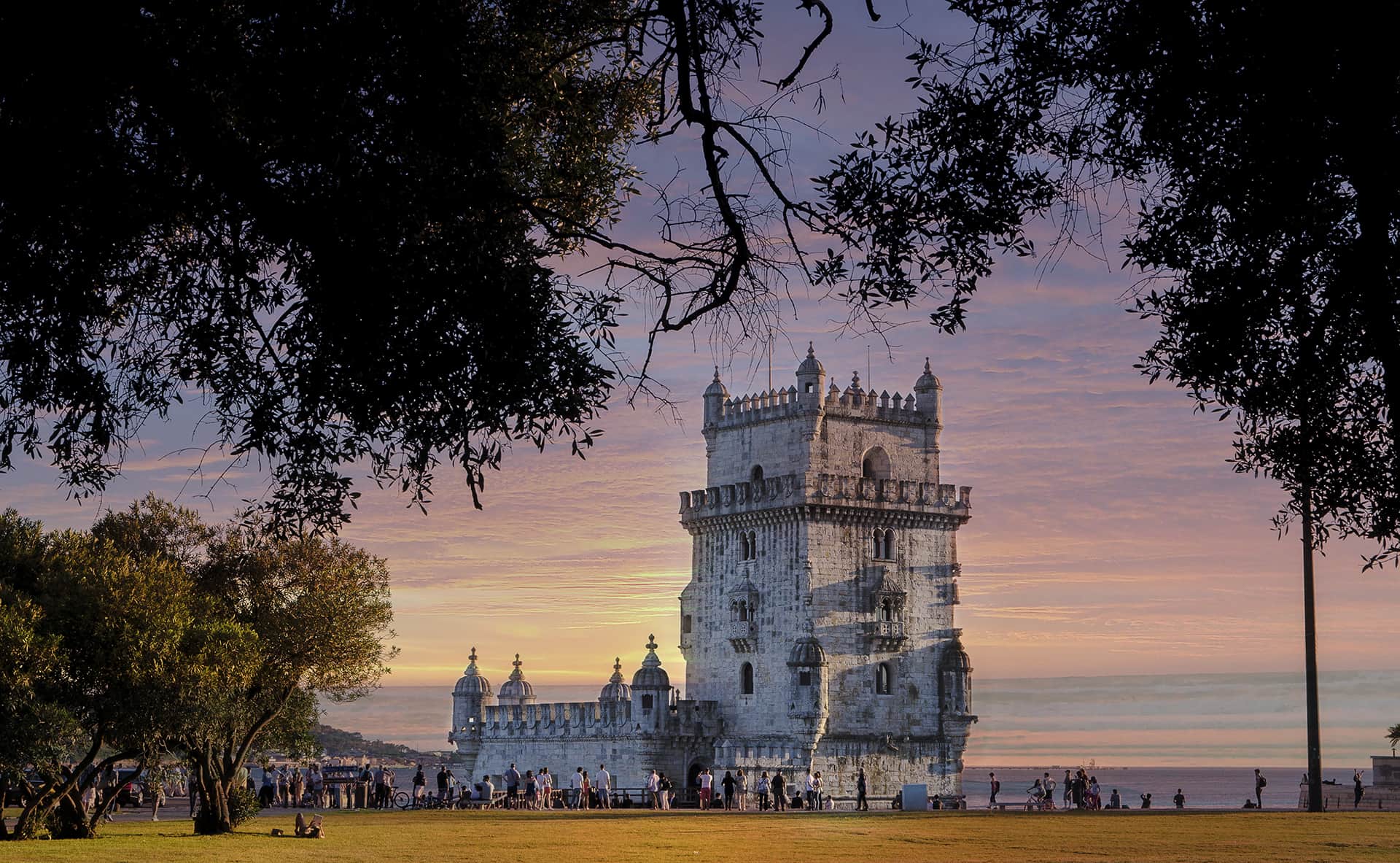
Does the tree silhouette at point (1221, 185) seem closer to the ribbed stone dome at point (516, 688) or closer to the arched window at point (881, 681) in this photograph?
the arched window at point (881, 681)

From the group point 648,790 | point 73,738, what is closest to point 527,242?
point 73,738

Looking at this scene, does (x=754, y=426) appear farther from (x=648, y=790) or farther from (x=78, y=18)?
(x=78, y=18)

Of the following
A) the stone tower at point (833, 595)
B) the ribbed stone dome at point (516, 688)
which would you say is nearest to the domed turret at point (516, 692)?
the ribbed stone dome at point (516, 688)

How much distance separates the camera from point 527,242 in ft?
44.7

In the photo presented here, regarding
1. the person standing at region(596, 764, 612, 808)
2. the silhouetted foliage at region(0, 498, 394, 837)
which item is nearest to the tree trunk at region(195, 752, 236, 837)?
the silhouetted foliage at region(0, 498, 394, 837)

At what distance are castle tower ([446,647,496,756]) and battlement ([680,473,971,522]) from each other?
1286 cm

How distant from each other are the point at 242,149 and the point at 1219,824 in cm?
3363

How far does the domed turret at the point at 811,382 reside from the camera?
67.6 m

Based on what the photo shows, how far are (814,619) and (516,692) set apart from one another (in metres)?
17.6

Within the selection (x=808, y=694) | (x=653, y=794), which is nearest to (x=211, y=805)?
(x=653, y=794)

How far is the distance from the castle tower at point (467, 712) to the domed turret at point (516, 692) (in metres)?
1.40

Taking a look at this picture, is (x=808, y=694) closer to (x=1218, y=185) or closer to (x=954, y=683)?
(x=954, y=683)

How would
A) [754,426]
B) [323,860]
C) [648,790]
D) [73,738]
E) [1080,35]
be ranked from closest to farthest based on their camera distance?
[1080,35] → [323,860] → [73,738] → [648,790] → [754,426]

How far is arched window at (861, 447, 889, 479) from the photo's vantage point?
228 feet
